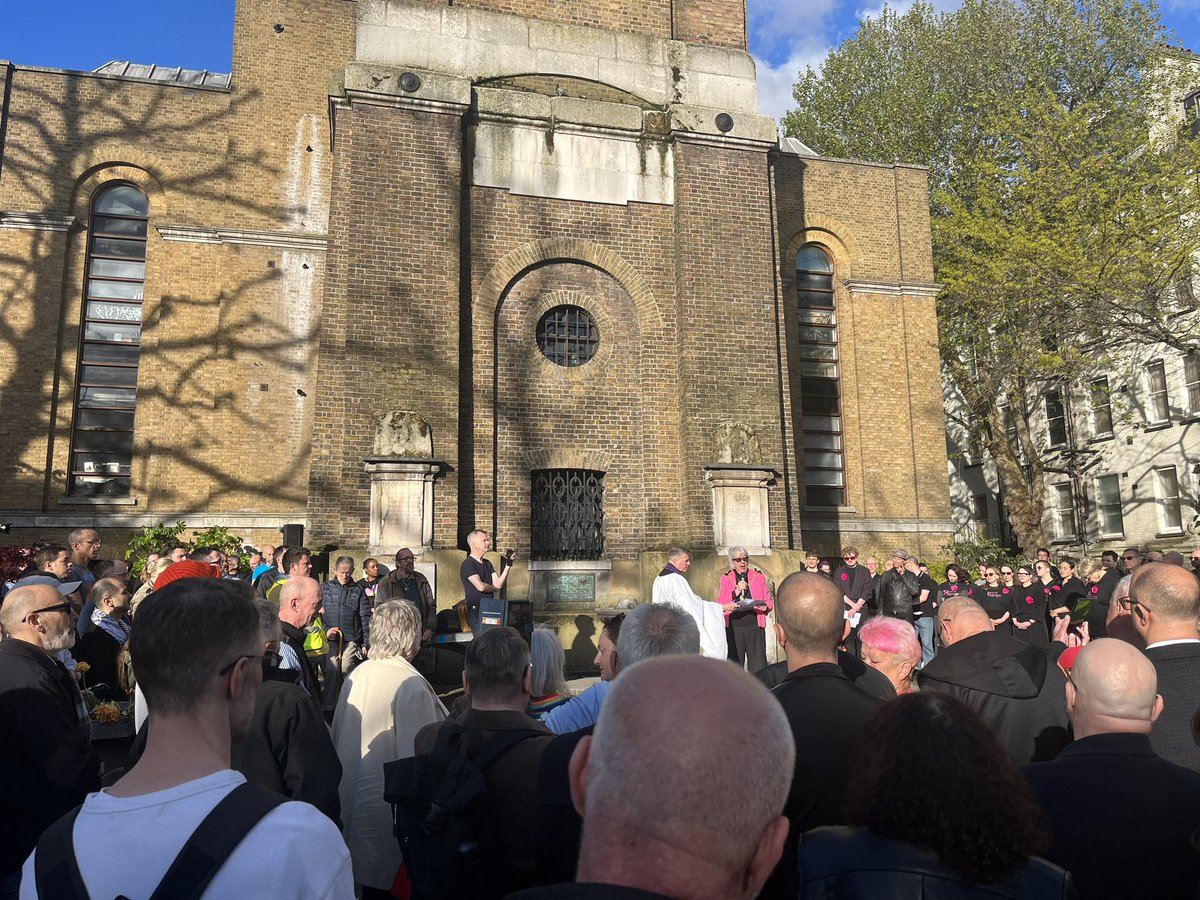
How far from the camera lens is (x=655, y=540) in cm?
1508

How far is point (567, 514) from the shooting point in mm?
14969

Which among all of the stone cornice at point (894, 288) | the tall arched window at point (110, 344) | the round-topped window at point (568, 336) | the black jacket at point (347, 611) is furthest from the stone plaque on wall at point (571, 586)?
the stone cornice at point (894, 288)

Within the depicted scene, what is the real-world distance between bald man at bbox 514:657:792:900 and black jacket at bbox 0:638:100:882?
Answer: 271cm

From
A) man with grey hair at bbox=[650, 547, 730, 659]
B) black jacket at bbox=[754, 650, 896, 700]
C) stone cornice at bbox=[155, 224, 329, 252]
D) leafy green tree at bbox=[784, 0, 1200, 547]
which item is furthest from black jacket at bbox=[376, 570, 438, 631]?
leafy green tree at bbox=[784, 0, 1200, 547]

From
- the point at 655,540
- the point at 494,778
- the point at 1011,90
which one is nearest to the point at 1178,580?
the point at 494,778

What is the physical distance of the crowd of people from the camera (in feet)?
5.07

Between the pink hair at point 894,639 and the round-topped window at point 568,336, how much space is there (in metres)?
11.5

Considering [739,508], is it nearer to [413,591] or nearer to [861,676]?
[413,591]

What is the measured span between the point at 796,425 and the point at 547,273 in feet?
22.0

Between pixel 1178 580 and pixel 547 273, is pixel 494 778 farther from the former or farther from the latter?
pixel 547 273

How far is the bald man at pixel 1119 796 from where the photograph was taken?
2.69 meters

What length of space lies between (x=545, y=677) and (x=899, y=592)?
32.9 ft

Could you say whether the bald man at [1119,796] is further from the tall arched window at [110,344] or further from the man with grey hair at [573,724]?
the tall arched window at [110,344]

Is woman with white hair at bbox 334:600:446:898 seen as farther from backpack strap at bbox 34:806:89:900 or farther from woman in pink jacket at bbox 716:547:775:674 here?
woman in pink jacket at bbox 716:547:775:674
